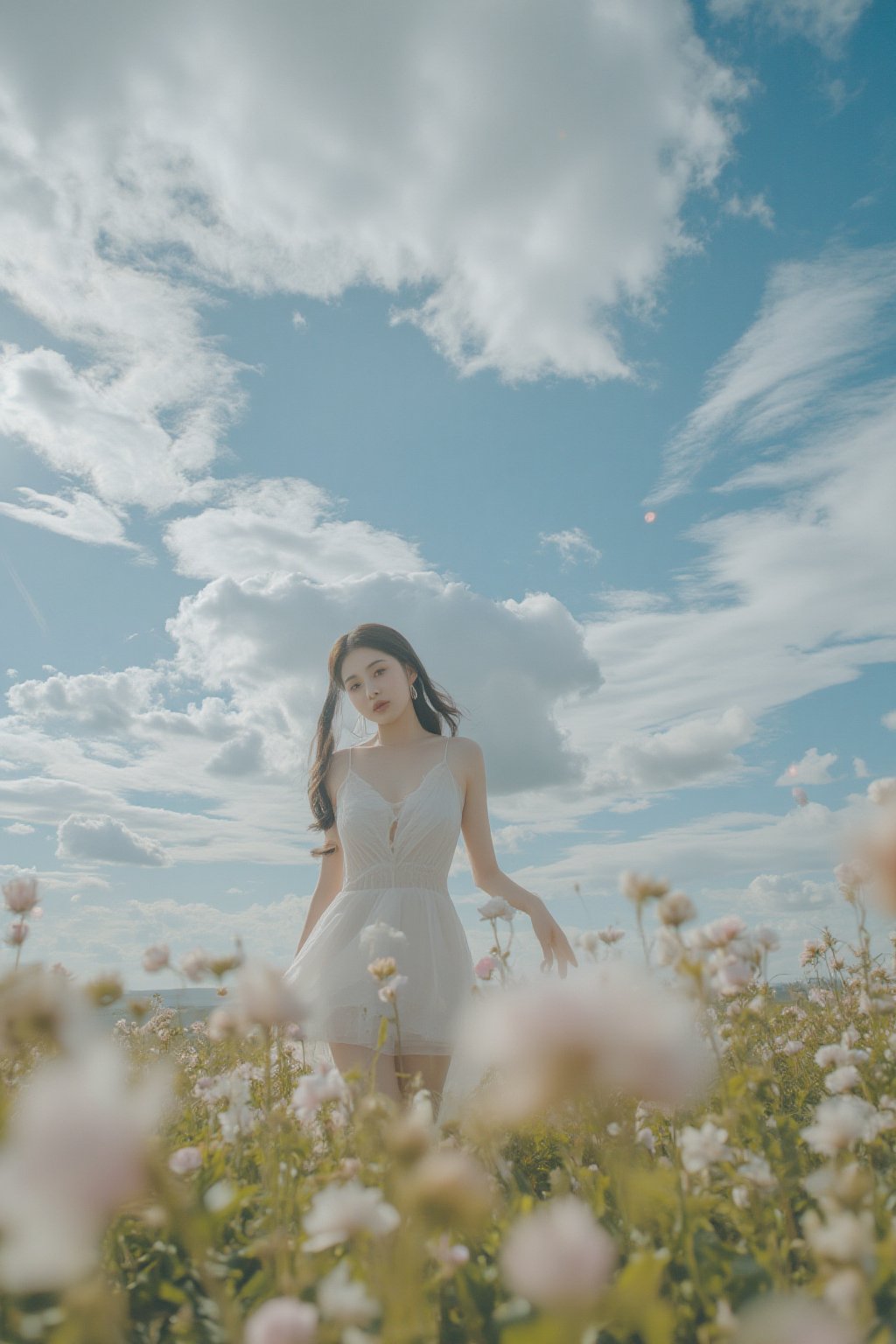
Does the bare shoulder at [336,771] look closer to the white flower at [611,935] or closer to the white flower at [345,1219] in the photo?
the white flower at [611,935]

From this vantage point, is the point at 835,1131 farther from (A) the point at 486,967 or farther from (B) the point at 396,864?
(B) the point at 396,864

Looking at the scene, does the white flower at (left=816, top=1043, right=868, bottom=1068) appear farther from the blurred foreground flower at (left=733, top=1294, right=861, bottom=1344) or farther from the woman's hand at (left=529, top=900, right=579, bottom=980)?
the blurred foreground flower at (left=733, top=1294, right=861, bottom=1344)

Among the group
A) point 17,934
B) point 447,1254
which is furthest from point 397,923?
point 447,1254

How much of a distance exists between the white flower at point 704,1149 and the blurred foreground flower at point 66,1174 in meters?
1.28

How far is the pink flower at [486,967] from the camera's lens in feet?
11.1

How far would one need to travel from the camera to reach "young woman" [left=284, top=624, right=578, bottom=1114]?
13.9 ft

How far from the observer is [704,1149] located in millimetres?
1723

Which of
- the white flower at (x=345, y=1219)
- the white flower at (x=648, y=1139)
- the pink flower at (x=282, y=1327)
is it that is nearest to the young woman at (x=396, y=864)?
the white flower at (x=648, y=1139)

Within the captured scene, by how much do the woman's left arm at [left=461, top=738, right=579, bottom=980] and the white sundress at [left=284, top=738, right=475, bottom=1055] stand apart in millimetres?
136

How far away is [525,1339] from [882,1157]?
183 centimetres

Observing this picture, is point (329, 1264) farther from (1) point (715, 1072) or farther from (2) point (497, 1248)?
(1) point (715, 1072)

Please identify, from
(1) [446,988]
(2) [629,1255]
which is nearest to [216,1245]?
(2) [629,1255]


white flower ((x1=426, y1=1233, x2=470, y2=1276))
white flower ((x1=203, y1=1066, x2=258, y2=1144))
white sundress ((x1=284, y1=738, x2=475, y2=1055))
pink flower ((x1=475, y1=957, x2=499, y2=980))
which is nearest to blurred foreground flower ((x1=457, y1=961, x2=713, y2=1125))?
white flower ((x1=426, y1=1233, x2=470, y2=1276))

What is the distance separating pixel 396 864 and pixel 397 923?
0.38 m
